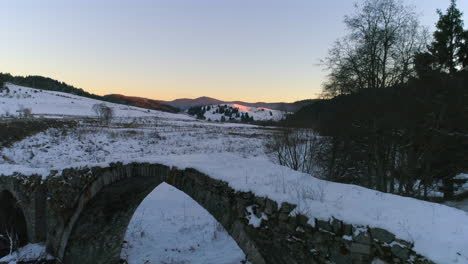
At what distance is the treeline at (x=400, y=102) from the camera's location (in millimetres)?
11977

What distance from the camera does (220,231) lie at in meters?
10.6

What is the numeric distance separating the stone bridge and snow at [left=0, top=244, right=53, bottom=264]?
0.23 m

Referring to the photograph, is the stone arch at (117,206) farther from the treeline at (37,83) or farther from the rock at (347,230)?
the treeline at (37,83)

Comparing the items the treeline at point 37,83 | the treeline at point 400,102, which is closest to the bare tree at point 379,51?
the treeline at point 400,102

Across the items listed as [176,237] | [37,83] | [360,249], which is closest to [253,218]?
[360,249]

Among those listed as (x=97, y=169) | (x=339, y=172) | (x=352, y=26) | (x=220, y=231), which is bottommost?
(x=220, y=231)

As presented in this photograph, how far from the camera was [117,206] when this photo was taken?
26.2 ft

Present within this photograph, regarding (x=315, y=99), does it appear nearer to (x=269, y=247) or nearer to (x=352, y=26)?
(x=352, y=26)

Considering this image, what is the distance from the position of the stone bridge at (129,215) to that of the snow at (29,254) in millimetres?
233

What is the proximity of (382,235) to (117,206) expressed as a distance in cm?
751

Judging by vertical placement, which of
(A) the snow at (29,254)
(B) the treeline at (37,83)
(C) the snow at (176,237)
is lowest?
(C) the snow at (176,237)

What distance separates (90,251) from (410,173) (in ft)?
46.5

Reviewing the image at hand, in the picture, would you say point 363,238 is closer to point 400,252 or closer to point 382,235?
point 382,235

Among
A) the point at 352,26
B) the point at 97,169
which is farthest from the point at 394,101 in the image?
the point at 97,169
